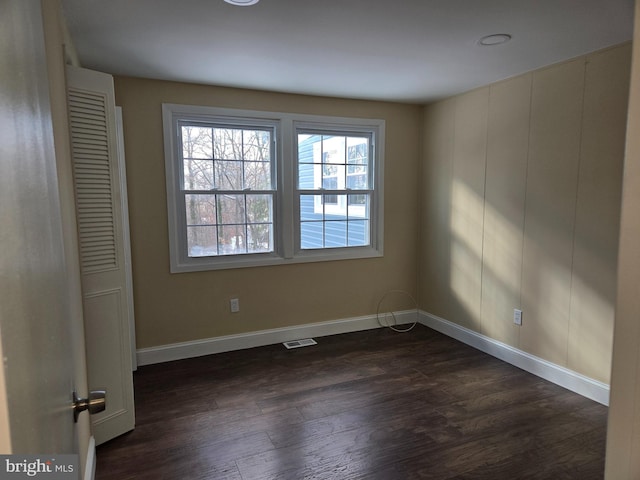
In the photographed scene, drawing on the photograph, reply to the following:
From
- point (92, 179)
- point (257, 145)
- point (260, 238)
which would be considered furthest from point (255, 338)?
point (92, 179)

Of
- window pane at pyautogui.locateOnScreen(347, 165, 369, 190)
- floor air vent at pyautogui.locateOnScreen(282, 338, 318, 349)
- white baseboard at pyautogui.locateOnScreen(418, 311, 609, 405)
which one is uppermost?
window pane at pyautogui.locateOnScreen(347, 165, 369, 190)

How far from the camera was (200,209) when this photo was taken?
11.7 feet

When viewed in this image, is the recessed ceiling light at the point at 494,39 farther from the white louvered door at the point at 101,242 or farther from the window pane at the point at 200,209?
the window pane at the point at 200,209

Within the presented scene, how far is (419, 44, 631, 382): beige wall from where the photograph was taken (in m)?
2.66

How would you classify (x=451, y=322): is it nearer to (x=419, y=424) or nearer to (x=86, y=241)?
(x=419, y=424)

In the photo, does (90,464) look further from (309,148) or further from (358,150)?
(358,150)

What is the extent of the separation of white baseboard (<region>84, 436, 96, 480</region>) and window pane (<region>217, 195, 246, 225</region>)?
2.02 meters

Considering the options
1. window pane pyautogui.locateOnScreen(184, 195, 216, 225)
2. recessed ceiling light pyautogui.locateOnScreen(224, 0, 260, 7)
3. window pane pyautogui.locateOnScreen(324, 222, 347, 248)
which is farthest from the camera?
window pane pyautogui.locateOnScreen(324, 222, 347, 248)

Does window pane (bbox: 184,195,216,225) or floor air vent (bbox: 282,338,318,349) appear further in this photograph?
floor air vent (bbox: 282,338,318,349)

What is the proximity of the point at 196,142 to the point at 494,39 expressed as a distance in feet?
7.98

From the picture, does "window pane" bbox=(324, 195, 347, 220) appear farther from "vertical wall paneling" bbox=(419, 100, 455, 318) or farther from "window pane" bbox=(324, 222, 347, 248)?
"vertical wall paneling" bbox=(419, 100, 455, 318)

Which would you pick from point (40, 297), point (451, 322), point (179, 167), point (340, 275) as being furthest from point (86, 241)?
point (451, 322)

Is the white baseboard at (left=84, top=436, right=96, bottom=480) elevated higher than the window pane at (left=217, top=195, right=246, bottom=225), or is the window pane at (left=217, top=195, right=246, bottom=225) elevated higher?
the window pane at (left=217, top=195, right=246, bottom=225)

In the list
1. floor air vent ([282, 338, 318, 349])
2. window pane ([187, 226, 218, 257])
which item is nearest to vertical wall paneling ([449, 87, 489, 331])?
floor air vent ([282, 338, 318, 349])
